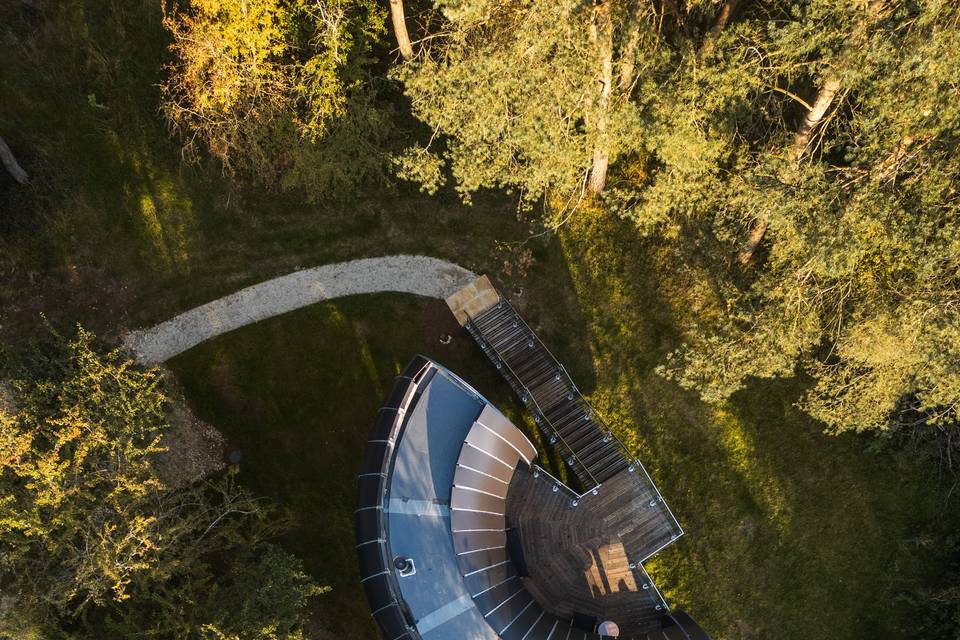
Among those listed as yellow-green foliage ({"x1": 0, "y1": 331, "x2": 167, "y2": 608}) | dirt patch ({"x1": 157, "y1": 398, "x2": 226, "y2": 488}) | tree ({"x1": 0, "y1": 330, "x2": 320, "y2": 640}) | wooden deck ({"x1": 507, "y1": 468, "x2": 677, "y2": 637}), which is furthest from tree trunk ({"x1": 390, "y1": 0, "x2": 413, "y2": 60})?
wooden deck ({"x1": 507, "y1": 468, "x2": 677, "y2": 637})

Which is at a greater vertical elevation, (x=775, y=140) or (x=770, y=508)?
(x=775, y=140)

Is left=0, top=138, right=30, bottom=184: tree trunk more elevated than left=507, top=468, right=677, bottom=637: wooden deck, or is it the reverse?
left=0, top=138, right=30, bottom=184: tree trunk

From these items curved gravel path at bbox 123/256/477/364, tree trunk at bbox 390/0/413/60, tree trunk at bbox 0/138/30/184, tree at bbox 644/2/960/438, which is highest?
tree trunk at bbox 0/138/30/184

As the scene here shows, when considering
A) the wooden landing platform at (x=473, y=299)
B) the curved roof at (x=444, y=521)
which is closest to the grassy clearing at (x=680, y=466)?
the wooden landing platform at (x=473, y=299)

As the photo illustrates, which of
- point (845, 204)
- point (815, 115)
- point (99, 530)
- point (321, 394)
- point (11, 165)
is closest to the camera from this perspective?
point (845, 204)

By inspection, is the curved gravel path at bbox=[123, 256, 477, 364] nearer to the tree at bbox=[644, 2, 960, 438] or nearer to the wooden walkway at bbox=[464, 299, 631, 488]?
the wooden walkway at bbox=[464, 299, 631, 488]

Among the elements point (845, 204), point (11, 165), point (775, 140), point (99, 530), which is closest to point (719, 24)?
point (775, 140)

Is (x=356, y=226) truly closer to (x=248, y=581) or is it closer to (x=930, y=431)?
(x=248, y=581)

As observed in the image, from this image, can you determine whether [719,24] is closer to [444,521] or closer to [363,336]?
[363,336]
